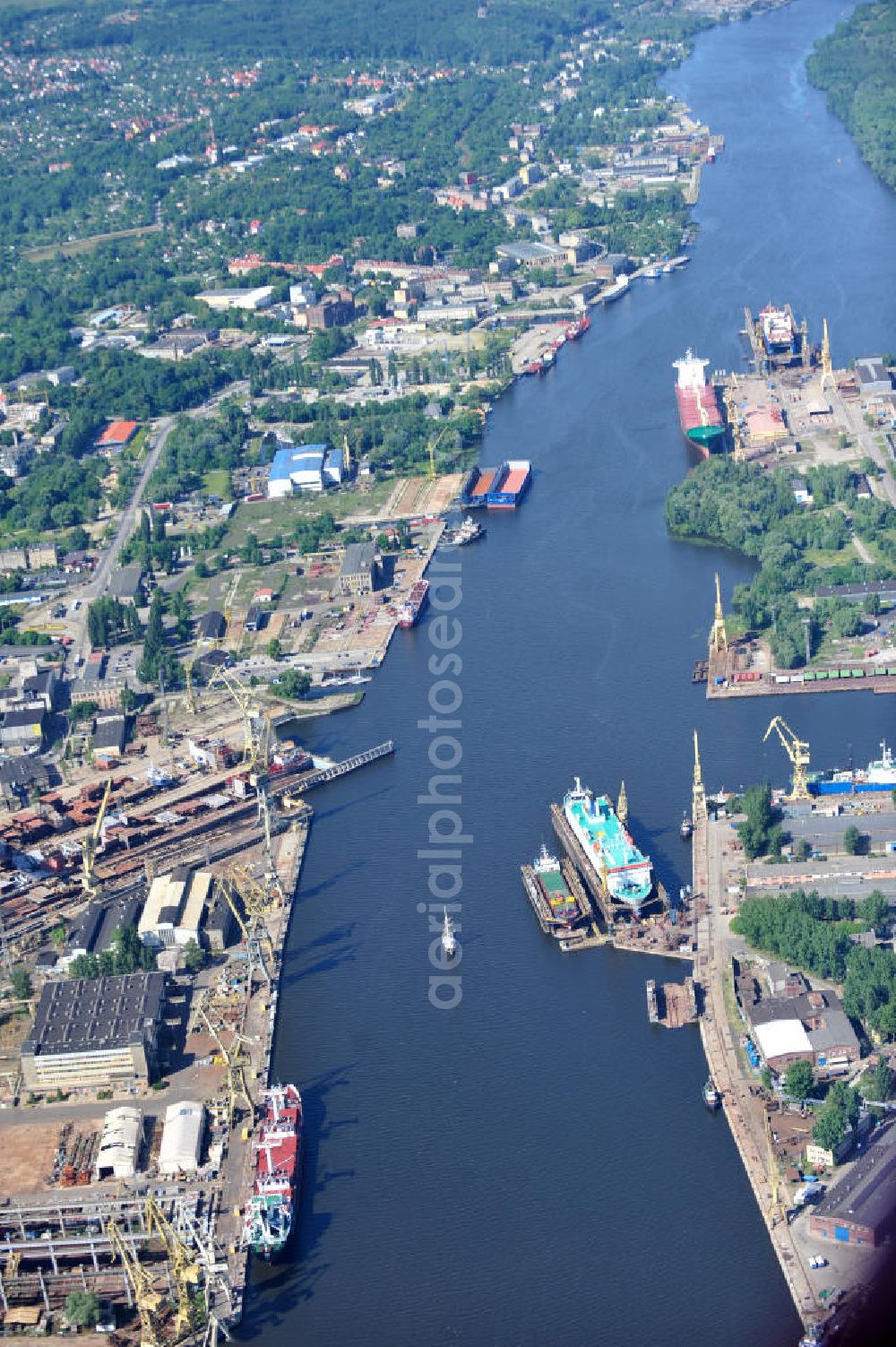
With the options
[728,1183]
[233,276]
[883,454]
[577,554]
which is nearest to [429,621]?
[577,554]

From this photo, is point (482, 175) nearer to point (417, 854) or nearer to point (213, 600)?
point (213, 600)

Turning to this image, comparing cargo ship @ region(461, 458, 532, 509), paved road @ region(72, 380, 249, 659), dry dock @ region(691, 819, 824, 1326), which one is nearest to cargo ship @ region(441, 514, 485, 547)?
cargo ship @ region(461, 458, 532, 509)

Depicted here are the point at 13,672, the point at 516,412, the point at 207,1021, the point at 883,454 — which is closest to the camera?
the point at 207,1021

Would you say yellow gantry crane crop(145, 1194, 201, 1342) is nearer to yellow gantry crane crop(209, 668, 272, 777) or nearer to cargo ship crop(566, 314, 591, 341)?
yellow gantry crane crop(209, 668, 272, 777)

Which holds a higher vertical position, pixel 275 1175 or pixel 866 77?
pixel 866 77

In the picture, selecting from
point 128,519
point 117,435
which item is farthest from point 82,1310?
point 117,435

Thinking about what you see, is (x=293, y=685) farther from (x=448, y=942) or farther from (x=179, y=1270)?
(x=179, y=1270)
